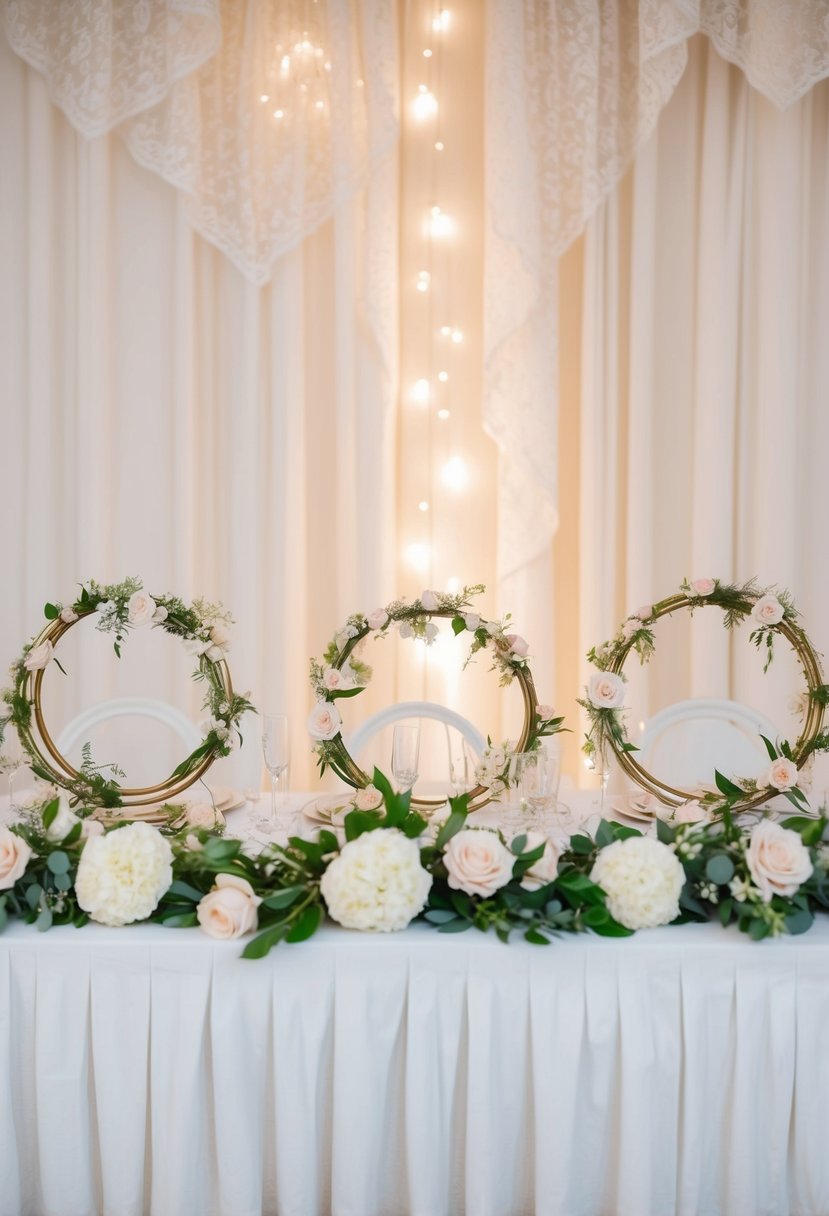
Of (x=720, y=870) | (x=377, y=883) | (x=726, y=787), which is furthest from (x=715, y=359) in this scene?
(x=377, y=883)

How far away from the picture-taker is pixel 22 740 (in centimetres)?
205

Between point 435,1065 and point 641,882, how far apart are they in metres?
0.43

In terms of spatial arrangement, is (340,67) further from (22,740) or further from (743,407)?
(22,740)

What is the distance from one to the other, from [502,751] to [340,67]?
8.76ft

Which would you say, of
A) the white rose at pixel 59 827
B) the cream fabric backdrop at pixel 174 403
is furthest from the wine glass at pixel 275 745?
the cream fabric backdrop at pixel 174 403

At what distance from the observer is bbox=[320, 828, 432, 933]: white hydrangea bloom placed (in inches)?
57.1

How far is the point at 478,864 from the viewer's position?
1464 mm

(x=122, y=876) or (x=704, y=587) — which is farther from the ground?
(x=704, y=587)

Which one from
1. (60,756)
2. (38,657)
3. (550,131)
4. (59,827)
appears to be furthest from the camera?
(550,131)

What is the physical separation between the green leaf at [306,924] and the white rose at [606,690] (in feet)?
2.72

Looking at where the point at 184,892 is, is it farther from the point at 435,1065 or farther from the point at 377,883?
the point at 435,1065

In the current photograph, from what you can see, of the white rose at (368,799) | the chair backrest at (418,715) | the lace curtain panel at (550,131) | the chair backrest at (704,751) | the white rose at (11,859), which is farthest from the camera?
the lace curtain panel at (550,131)

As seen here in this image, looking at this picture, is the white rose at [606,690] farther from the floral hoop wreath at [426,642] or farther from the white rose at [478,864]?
the white rose at [478,864]

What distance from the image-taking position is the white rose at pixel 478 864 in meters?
1.46
